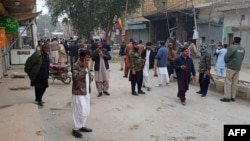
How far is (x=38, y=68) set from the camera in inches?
317

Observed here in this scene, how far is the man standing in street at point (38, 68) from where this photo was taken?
8055 mm

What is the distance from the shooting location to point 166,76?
459 inches

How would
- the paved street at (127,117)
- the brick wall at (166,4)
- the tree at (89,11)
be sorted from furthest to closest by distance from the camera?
the tree at (89,11)
the brick wall at (166,4)
the paved street at (127,117)

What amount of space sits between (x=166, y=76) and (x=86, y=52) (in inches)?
245

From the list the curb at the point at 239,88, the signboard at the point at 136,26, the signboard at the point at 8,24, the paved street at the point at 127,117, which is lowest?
the paved street at the point at 127,117

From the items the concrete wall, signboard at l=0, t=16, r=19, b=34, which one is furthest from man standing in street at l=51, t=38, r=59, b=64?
the concrete wall

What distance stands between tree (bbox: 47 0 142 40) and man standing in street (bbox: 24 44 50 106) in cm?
1687

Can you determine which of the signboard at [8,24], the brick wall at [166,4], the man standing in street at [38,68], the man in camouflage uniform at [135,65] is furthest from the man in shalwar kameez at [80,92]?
the brick wall at [166,4]

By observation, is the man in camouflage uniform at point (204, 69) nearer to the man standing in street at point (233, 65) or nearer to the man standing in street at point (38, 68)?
the man standing in street at point (233, 65)

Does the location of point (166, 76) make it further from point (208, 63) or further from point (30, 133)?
point (30, 133)

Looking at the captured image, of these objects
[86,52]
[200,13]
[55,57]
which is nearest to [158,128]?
[86,52]

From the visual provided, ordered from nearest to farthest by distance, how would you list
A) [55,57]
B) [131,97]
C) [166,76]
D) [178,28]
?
1. [131,97]
2. [166,76]
3. [55,57]
4. [178,28]

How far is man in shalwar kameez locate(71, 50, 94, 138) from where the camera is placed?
5.82 meters

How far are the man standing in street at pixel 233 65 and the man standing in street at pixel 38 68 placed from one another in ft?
16.3
